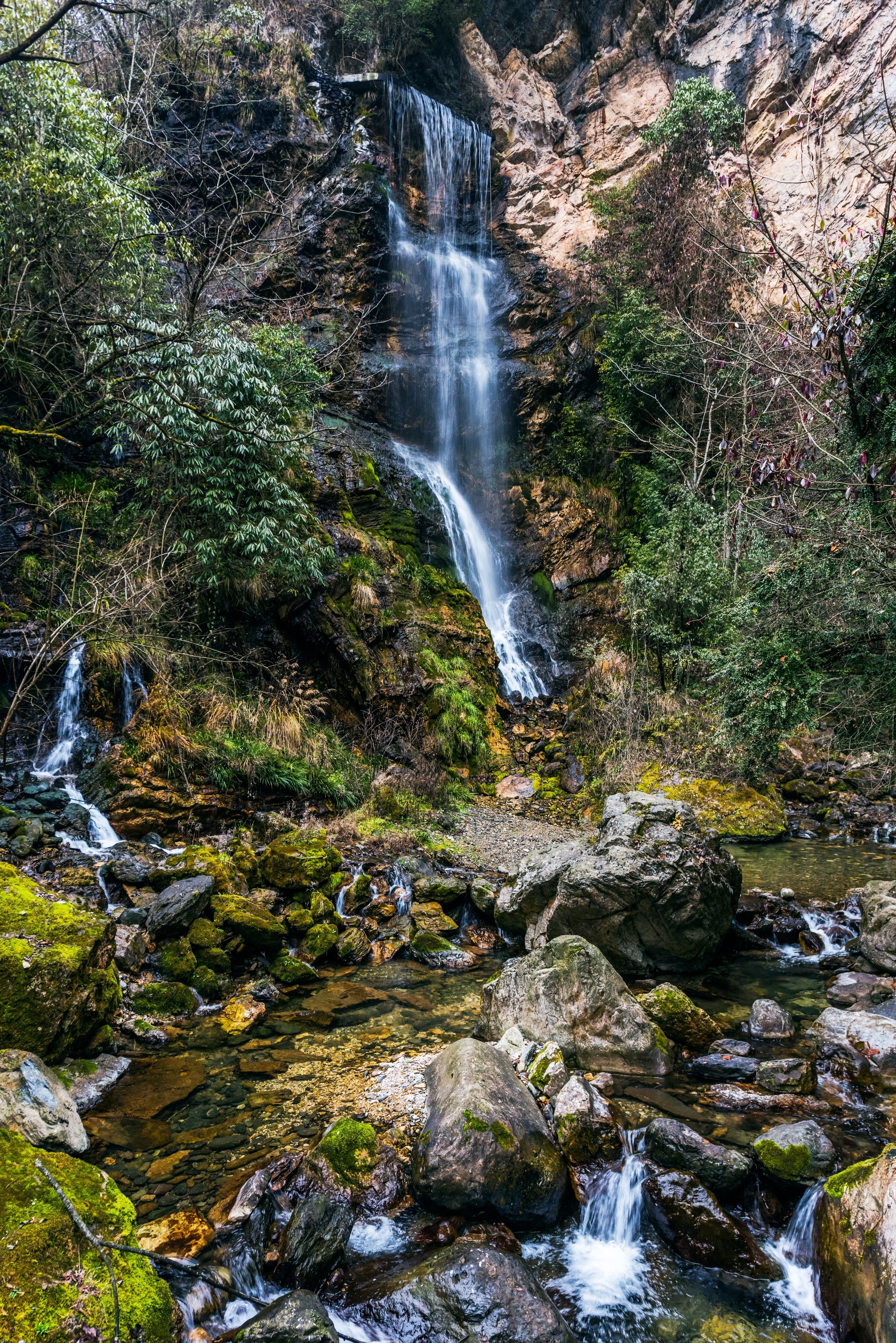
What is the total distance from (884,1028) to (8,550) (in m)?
11.2

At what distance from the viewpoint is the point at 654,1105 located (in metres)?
3.77

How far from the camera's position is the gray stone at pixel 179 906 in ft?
17.8

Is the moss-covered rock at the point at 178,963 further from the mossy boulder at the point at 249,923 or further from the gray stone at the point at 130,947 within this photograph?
the mossy boulder at the point at 249,923

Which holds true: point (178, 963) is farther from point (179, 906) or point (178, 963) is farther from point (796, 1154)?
point (796, 1154)

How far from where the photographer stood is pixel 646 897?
5434mm

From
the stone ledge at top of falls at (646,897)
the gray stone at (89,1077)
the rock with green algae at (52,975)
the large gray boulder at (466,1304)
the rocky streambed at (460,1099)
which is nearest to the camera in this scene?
the large gray boulder at (466,1304)

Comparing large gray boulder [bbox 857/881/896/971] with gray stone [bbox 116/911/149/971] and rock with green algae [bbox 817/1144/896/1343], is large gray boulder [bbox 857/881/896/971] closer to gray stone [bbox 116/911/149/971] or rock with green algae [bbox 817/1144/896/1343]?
rock with green algae [bbox 817/1144/896/1343]

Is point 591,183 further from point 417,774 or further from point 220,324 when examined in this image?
point 417,774

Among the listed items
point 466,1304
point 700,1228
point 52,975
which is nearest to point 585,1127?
point 700,1228

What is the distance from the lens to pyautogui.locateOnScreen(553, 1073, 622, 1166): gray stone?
3342mm

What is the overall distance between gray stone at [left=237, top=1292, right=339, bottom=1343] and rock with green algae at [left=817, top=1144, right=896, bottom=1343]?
187 centimetres

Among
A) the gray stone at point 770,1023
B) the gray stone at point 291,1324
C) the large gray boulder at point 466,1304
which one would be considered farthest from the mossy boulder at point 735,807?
the gray stone at point 291,1324

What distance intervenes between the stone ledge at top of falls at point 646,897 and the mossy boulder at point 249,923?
7.41 feet

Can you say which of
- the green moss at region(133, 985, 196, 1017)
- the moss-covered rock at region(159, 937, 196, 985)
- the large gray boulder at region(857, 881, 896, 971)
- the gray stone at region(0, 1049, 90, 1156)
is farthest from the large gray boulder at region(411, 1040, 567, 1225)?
the large gray boulder at region(857, 881, 896, 971)
